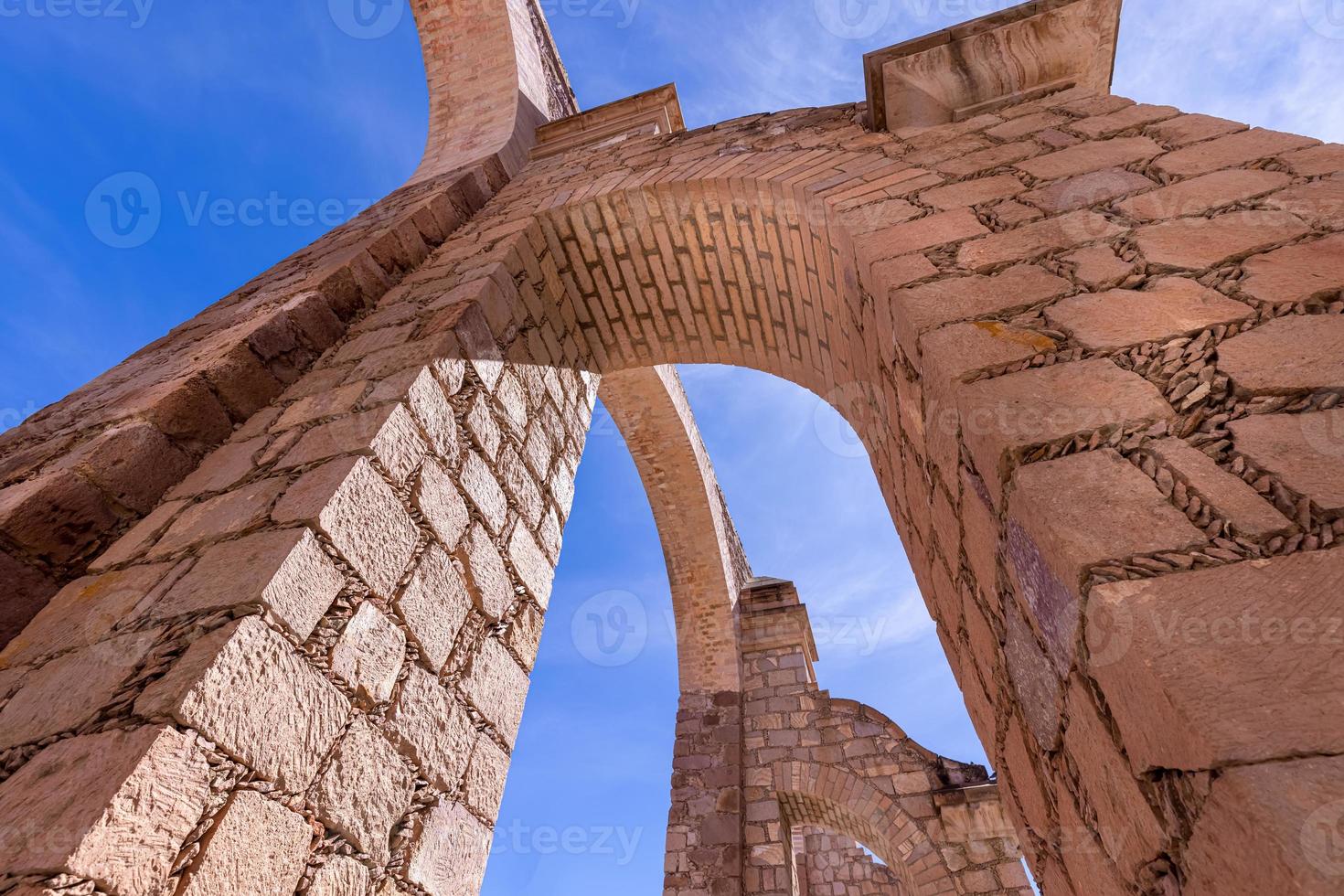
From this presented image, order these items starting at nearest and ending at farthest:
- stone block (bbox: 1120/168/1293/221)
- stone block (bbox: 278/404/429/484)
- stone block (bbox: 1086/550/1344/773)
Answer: stone block (bbox: 1086/550/1344/773)
stone block (bbox: 1120/168/1293/221)
stone block (bbox: 278/404/429/484)

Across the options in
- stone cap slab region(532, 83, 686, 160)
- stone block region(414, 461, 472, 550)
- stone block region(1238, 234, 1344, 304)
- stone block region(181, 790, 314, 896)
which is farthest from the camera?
stone cap slab region(532, 83, 686, 160)

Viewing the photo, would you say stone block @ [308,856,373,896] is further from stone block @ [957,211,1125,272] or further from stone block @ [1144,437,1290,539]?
stone block @ [957,211,1125,272]

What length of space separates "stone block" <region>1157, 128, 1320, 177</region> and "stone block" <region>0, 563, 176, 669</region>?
295 cm

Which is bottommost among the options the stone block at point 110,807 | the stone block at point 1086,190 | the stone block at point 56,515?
the stone block at point 110,807

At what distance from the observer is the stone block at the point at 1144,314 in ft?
4.70

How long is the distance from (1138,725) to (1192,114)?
2.26 m

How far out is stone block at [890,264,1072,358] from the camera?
1.72 meters

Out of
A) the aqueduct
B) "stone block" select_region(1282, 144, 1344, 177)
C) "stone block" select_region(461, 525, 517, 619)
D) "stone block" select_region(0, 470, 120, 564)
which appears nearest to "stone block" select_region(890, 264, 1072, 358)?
the aqueduct

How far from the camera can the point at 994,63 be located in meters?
2.72

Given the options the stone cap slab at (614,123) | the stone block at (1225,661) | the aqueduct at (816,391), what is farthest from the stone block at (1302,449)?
the stone cap slab at (614,123)

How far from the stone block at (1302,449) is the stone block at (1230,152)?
113 centimetres

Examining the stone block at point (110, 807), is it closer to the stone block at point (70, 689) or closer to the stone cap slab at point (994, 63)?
the stone block at point (70, 689)

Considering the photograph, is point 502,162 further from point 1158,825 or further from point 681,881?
point 681,881

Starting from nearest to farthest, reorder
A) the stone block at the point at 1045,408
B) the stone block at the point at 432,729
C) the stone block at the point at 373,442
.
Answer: the stone block at the point at 1045,408 < the stone block at the point at 432,729 < the stone block at the point at 373,442
